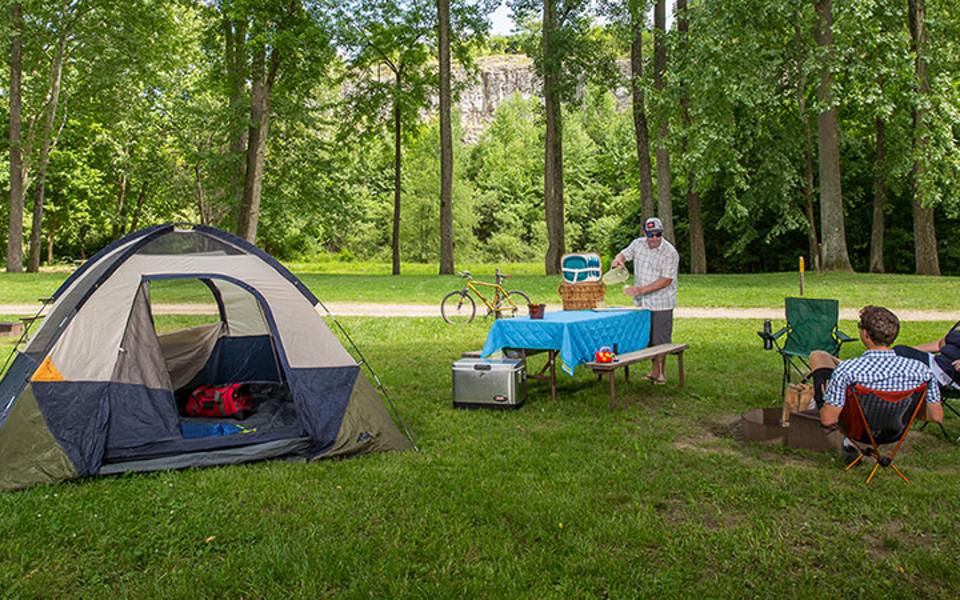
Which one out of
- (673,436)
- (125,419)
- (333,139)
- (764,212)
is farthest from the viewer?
(333,139)

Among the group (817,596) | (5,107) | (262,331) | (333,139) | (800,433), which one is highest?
(5,107)

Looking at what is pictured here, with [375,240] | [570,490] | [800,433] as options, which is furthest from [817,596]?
[375,240]

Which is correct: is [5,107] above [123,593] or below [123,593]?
above

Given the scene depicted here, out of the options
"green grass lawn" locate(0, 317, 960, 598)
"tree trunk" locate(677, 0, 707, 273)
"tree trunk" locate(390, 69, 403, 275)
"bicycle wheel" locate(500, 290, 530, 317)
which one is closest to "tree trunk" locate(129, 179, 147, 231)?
"tree trunk" locate(390, 69, 403, 275)

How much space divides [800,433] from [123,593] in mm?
4275

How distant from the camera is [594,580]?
3348 millimetres

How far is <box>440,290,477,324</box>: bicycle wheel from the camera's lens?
12648 mm

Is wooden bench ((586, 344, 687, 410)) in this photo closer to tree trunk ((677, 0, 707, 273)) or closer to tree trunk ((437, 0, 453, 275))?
tree trunk ((677, 0, 707, 273))

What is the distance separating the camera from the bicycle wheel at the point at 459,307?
1265 centimetres

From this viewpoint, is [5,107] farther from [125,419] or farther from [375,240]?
[125,419]

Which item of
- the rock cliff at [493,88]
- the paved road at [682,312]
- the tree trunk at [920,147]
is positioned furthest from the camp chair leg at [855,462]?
the rock cliff at [493,88]

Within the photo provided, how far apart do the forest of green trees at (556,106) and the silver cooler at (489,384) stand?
1322 centimetres

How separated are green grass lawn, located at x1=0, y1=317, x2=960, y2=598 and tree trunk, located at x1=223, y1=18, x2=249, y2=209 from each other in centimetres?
1898

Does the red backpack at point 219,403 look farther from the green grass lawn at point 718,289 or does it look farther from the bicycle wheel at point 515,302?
the green grass lawn at point 718,289
